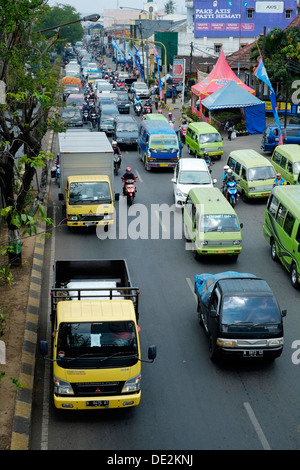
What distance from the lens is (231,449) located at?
35.7 feet

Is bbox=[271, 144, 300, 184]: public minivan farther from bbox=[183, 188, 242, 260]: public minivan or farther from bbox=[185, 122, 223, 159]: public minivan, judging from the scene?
bbox=[183, 188, 242, 260]: public minivan

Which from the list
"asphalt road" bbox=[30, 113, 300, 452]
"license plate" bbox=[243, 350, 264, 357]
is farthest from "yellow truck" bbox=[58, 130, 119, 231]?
"license plate" bbox=[243, 350, 264, 357]

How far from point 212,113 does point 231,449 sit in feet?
133

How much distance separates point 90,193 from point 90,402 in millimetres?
12605

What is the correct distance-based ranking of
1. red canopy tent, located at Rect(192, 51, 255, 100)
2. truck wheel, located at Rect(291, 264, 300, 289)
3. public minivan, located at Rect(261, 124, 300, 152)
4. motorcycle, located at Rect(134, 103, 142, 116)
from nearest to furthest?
truck wheel, located at Rect(291, 264, 300, 289), public minivan, located at Rect(261, 124, 300, 152), red canopy tent, located at Rect(192, 51, 255, 100), motorcycle, located at Rect(134, 103, 142, 116)

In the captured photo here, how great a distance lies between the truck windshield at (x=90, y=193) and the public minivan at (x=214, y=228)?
11.2 ft

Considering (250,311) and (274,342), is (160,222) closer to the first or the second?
(250,311)

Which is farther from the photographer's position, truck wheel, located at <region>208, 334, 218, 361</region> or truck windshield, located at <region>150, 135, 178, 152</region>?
truck windshield, located at <region>150, 135, 178, 152</region>

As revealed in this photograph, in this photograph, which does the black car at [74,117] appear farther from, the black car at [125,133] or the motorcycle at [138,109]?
the motorcycle at [138,109]

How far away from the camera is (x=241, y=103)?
141ft

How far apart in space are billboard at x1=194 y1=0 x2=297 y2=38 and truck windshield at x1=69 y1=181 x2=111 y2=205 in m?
54.9

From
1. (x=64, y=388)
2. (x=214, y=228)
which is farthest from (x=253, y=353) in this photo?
(x=214, y=228)

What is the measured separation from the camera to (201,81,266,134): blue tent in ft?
141

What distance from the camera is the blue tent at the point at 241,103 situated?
4298 centimetres
